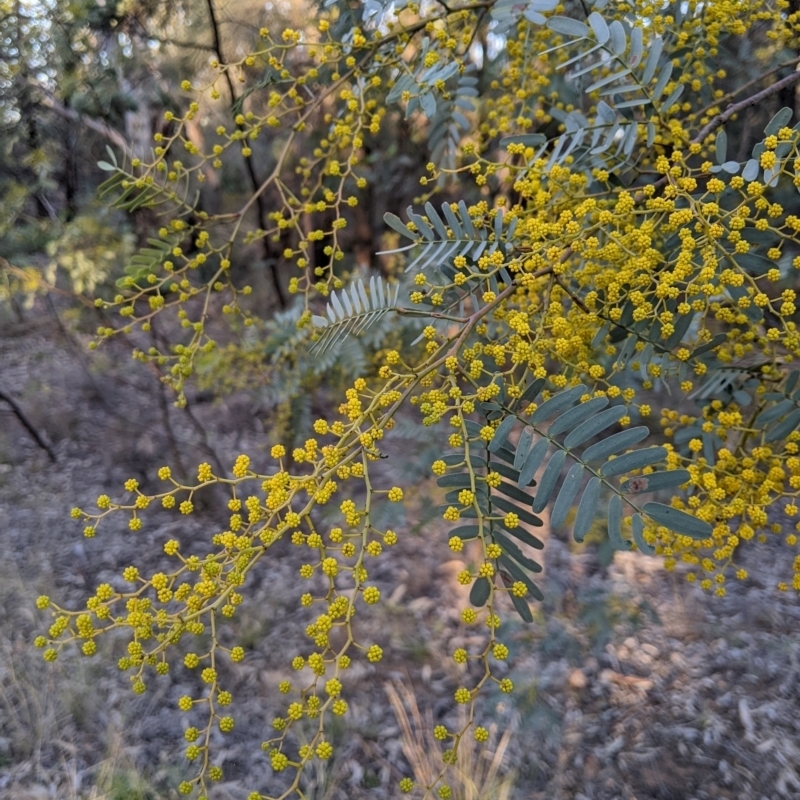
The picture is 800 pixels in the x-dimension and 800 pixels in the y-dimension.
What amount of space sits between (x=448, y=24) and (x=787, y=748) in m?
1.85

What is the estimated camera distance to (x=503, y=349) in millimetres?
754

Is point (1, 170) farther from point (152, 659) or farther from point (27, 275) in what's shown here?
point (152, 659)

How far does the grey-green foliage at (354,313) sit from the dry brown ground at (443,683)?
43.4 inches

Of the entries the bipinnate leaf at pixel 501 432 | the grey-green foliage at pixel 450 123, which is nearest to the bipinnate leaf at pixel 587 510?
the bipinnate leaf at pixel 501 432

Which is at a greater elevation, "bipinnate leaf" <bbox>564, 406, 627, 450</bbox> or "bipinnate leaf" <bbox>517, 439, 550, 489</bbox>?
"bipinnate leaf" <bbox>564, 406, 627, 450</bbox>

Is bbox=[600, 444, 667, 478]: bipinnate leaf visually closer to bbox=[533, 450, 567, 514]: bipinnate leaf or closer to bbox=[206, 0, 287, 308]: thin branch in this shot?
bbox=[533, 450, 567, 514]: bipinnate leaf

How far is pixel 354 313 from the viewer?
912 millimetres

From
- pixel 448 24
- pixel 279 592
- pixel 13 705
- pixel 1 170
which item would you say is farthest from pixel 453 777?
pixel 1 170

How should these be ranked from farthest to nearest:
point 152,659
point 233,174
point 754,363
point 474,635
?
point 233,174 → point 474,635 → point 754,363 → point 152,659

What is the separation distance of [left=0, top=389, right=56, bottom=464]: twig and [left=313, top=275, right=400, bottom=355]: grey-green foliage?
222 centimetres

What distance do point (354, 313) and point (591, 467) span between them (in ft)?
1.25

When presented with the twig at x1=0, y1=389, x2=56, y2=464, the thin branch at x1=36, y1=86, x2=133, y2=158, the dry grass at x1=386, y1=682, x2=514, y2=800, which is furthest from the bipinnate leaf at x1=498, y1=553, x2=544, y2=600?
the twig at x1=0, y1=389, x2=56, y2=464

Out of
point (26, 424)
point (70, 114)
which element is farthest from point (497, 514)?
point (26, 424)

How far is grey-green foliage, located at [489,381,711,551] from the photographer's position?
0.70 m
